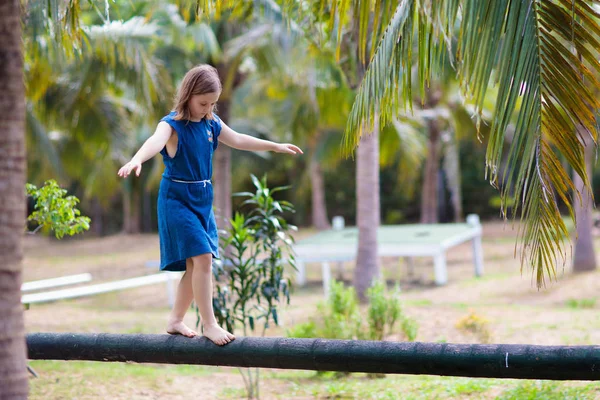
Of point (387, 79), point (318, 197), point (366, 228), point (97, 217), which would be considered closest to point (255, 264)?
point (387, 79)

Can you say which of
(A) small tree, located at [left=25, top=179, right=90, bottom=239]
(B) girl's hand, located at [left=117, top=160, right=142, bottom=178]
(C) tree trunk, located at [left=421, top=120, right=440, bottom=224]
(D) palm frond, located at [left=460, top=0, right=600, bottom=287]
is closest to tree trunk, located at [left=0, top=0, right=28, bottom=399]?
(B) girl's hand, located at [left=117, top=160, right=142, bottom=178]

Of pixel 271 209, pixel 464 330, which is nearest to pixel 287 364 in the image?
pixel 271 209

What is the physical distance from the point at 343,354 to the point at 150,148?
141cm

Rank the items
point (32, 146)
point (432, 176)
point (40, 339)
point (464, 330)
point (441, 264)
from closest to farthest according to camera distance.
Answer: point (40, 339) < point (464, 330) < point (441, 264) < point (32, 146) < point (432, 176)

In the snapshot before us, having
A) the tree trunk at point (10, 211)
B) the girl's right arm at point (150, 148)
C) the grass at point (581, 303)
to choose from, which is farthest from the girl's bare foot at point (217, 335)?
the grass at point (581, 303)

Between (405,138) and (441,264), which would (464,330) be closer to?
(441,264)

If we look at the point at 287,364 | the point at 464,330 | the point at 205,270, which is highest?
the point at 205,270

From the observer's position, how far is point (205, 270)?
371 cm

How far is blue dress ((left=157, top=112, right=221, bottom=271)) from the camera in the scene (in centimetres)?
366

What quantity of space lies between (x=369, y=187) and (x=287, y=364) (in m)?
6.07

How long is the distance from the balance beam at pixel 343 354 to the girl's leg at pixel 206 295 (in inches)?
1.9

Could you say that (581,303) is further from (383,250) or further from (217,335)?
(217,335)

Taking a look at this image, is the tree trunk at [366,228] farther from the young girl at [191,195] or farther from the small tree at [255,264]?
the young girl at [191,195]

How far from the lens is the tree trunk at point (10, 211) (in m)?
2.29
